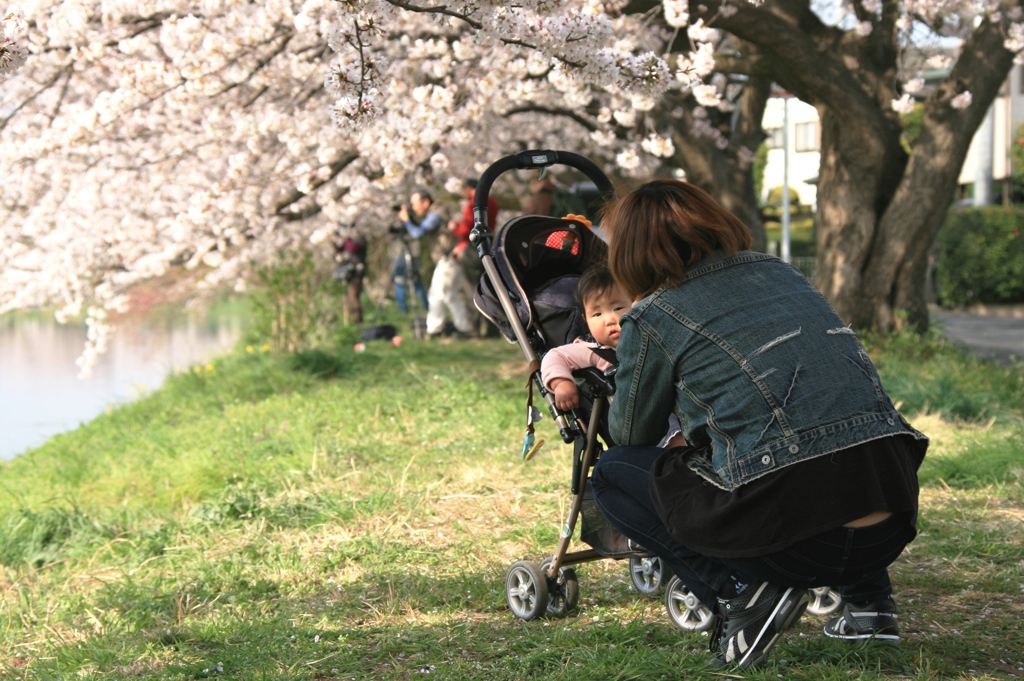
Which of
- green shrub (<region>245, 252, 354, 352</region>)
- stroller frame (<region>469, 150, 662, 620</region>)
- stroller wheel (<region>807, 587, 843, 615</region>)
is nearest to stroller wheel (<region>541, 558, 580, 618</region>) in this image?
stroller frame (<region>469, 150, 662, 620</region>)

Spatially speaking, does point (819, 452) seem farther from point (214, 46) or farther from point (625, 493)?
point (214, 46)

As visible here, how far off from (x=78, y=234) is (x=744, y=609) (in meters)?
10.1

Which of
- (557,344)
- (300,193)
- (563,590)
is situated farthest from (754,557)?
(300,193)

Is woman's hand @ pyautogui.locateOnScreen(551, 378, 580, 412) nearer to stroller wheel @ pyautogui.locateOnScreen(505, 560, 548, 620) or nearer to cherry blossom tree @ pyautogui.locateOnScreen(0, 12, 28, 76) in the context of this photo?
stroller wheel @ pyautogui.locateOnScreen(505, 560, 548, 620)

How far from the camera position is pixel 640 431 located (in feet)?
9.93

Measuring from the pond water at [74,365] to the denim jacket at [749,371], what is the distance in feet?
27.5

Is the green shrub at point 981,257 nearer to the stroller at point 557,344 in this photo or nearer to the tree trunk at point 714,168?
the tree trunk at point 714,168

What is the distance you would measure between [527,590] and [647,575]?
49cm

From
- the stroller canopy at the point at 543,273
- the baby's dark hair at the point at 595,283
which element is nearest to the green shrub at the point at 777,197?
the stroller canopy at the point at 543,273

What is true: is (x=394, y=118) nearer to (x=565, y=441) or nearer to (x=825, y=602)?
(x=565, y=441)

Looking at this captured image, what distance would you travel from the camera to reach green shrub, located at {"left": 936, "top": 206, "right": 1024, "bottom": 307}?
60.5ft

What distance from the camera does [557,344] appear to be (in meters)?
3.95

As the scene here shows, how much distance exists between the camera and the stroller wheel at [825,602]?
11.9ft

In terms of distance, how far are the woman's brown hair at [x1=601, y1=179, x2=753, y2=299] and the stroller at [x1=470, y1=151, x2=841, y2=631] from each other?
1.62 ft
